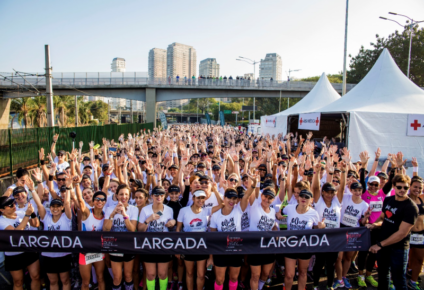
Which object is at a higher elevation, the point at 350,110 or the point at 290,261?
the point at 350,110

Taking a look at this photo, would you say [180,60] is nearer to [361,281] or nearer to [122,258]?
[122,258]

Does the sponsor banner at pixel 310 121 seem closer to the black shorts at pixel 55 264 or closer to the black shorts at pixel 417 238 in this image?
the black shorts at pixel 417 238

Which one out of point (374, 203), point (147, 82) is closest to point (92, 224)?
point (374, 203)

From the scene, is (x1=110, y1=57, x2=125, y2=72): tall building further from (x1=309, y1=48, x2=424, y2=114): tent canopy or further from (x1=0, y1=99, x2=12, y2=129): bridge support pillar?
(x1=309, y1=48, x2=424, y2=114): tent canopy

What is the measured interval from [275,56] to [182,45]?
218 ft

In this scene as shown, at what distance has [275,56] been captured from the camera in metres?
121

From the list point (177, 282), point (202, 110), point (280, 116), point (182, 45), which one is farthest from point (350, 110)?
point (182, 45)

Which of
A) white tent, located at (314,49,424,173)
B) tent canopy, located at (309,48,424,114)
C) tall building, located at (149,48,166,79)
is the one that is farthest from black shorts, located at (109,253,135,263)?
tall building, located at (149,48,166,79)

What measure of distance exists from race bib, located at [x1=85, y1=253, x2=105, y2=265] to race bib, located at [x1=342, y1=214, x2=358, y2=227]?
3.71 meters

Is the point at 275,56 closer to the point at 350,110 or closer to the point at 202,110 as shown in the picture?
the point at 202,110

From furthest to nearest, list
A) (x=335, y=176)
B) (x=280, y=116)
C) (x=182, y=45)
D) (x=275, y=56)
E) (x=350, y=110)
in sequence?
Result: 1. (x=182, y=45)
2. (x=275, y=56)
3. (x=280, y=116)
4. (x=350, y=110)
5. (x=335, y=176)

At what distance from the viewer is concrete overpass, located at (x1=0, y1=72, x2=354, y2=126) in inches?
1115

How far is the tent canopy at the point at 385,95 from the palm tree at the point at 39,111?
28306 mm

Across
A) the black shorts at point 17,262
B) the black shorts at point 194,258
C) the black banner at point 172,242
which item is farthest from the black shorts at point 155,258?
the black shorts at point 17,262
